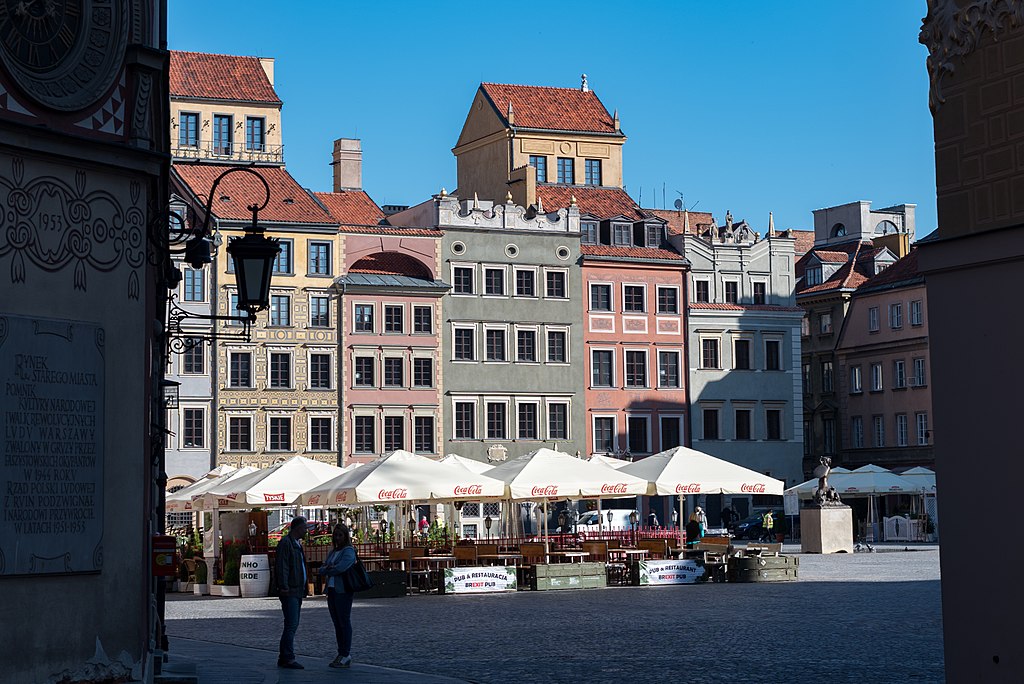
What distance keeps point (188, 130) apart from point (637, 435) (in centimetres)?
2147

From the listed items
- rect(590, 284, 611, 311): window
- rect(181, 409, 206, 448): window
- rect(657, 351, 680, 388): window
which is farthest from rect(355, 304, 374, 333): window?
rect(657, 351, 680, 388): window

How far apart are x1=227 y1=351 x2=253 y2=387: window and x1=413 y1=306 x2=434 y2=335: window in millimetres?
6552

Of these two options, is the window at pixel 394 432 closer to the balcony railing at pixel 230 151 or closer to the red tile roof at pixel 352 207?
the red tile roof at pixel 352 207

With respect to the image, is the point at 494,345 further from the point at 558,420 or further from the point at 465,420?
the point at 558,420

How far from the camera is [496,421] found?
6488 cm

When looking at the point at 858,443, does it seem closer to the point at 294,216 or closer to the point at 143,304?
the point at 294,216

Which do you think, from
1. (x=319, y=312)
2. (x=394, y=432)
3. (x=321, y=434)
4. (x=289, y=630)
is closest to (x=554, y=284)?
(x=394, y=432)

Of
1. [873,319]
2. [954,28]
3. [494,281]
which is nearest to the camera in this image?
[954,28]

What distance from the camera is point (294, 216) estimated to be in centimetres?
6253

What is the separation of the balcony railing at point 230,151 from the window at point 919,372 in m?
28.5

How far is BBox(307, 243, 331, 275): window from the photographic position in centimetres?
6250

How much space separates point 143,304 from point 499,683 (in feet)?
20.1

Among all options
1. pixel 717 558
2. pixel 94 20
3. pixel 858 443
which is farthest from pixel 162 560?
pixel 858 443

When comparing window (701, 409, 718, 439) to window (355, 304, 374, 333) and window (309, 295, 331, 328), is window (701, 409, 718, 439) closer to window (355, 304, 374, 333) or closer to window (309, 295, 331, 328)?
window (355, 304, 374, 333)
